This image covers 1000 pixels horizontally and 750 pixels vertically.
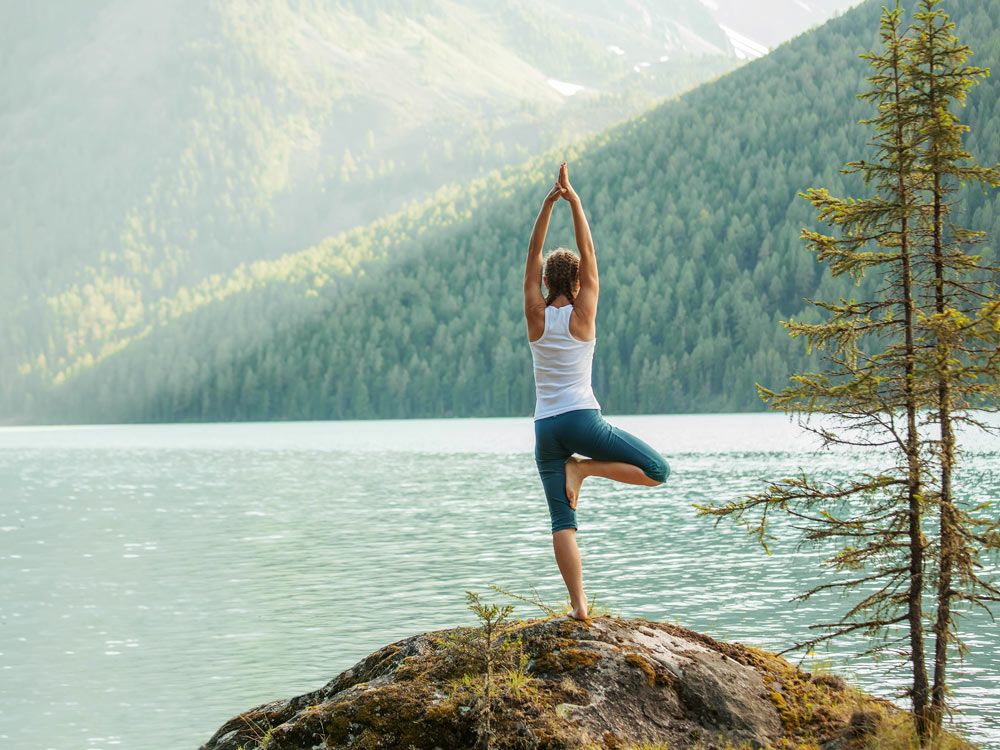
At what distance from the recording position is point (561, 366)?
9.21 metres

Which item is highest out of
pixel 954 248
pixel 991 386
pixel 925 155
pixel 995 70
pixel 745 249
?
pixel 995 70

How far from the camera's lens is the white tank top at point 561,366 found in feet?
30.0

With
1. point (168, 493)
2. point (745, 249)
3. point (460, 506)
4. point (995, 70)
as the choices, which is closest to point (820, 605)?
point (460, 506)

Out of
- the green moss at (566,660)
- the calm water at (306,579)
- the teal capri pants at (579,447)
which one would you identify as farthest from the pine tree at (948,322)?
the calm water at (306,579)

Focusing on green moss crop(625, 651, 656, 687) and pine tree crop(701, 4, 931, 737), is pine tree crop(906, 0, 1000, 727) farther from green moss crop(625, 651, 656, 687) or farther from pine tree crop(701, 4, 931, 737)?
green moss crop(625, 651, 656, 687)

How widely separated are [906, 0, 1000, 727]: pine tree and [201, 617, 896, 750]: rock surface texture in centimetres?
121

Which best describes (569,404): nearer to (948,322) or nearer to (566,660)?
(566,660)

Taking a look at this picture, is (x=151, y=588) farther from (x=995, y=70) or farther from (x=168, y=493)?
(x=995, y=70)

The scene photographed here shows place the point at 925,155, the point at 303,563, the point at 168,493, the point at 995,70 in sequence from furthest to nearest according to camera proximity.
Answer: the point at 995,70
the point at 168,493
the point at 303,563
the point at 925,155

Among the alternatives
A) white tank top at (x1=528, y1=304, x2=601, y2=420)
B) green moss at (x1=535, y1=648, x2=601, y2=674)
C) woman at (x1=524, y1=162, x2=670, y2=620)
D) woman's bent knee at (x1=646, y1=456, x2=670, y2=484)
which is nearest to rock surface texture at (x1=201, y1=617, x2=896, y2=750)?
green moss at (x1=535, y1=648, x2=601, y2=674)

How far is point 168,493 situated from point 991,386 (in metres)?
60.0

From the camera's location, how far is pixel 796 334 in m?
10.6

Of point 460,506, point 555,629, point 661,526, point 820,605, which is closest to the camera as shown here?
point 555,629

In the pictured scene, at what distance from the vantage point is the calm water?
64.0 feet
